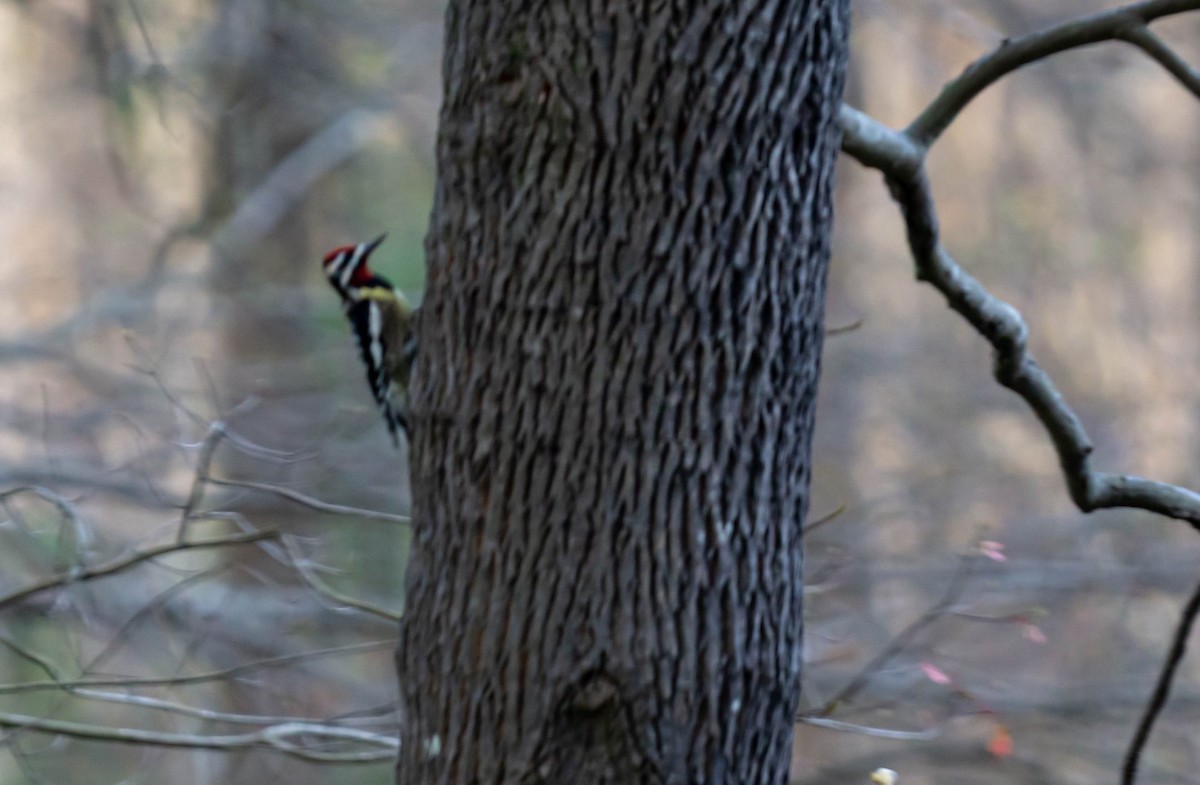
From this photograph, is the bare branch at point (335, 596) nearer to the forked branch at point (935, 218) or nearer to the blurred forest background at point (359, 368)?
the forked branch at point (935, 218)

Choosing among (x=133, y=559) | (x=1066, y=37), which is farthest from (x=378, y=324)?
(x=1066, y=37)

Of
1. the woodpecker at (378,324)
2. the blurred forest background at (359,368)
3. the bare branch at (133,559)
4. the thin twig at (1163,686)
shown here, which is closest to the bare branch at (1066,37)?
the thin twig at (1163,686)

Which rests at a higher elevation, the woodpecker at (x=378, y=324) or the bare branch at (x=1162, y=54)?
the bare branch at (x=1162, y=54)

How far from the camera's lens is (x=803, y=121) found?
5.33 feet

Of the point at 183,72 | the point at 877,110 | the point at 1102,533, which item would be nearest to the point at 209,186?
the point at 183,72

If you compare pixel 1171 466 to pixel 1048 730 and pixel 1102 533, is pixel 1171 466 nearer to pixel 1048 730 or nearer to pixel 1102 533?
pixel 1102 533

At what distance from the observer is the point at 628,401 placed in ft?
5.06

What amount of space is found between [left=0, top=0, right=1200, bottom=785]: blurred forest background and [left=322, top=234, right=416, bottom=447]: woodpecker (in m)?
0.83

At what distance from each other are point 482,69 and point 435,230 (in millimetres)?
244

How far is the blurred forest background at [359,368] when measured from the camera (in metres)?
5.51

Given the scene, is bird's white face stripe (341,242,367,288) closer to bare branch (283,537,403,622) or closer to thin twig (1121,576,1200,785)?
bare branch (283,537,403,622)

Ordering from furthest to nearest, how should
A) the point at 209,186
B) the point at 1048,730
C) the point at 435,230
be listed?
1. the point at 209,186
2. the point at 1048,730
3. the point at 435,230

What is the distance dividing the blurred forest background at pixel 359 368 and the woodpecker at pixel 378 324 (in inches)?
32.8

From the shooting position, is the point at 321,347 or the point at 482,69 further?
the point at 321,347
